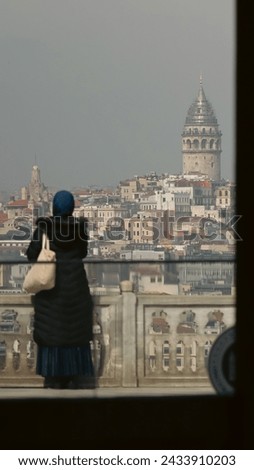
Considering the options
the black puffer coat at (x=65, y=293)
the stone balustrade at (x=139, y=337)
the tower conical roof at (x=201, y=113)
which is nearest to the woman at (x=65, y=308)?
the black puffer coat at (x=65, y=293)

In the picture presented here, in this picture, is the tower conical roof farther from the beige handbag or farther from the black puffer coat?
the beige handbag

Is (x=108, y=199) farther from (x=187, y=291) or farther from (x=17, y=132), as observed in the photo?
(x=187, y=291)

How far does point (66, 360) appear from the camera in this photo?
7137mm

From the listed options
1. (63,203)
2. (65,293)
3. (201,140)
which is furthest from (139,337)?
(201,140)

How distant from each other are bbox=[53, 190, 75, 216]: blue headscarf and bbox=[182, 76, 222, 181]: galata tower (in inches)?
1643

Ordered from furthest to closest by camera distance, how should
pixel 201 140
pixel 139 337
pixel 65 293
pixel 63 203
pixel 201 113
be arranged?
pixel 201 140 < pixel 201 113 < pixel 139 337 < pixel 65 293 < pixel 63 203

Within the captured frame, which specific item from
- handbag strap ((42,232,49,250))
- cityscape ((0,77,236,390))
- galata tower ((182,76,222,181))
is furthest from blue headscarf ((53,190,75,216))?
galata tower ((182,76,222,181))

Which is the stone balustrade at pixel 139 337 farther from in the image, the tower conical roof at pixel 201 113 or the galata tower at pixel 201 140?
the tower conical roof at pixel 201 113

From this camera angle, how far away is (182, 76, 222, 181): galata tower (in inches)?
1974

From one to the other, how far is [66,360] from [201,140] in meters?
47.8

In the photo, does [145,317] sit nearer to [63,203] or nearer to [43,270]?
[43,270]

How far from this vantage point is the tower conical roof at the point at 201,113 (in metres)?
51.8

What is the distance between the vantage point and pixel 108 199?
38.9m

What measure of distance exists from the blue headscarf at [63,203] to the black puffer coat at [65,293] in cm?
3
